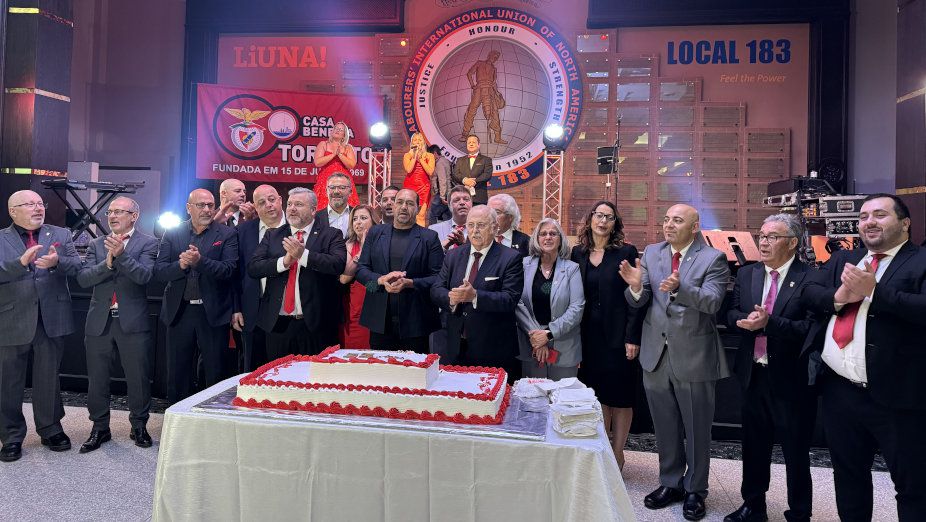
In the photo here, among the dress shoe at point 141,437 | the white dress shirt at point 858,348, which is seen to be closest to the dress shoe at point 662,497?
the white dress shirt at point 858,348

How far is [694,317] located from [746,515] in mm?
975

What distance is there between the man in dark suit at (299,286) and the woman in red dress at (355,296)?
391 mm

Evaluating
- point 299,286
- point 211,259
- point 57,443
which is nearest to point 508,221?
point 299,286

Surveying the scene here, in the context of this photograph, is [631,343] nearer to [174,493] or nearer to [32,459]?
[174,493]

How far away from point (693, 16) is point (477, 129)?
3433mm

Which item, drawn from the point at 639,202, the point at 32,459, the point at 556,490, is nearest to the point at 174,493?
the point at 556,490

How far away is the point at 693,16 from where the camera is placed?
908cm

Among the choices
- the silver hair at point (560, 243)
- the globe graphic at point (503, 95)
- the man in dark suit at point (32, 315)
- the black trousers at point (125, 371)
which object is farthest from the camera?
the globe graphic at point (503, 95)

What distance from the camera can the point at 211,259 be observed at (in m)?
4.04

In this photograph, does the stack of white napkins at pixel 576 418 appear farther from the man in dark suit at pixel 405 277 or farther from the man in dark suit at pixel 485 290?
the man in dark suit at pixel 405 277

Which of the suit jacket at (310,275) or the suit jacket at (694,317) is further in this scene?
the suit jacket at (310,275)

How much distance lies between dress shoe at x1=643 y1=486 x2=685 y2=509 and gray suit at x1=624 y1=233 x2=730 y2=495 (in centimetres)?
3

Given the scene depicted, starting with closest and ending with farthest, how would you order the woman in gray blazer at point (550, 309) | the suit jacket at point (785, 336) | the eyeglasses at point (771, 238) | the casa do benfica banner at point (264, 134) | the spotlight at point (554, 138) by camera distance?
the suit jacket at point (785, 336) → the eyeglasses at point (771, 238) → the woman in gray blazer at point (550, 309) → the spotlight at point (554, 138) → the casa do benfica banner at point (264, 134)

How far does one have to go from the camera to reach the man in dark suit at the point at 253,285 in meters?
4.00
